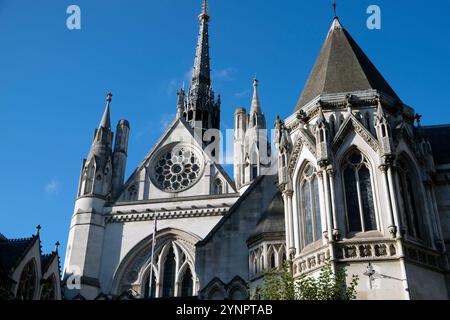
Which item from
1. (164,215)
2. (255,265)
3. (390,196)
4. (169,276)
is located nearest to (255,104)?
(164,215)

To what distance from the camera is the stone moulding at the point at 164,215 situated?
29266 millimetres

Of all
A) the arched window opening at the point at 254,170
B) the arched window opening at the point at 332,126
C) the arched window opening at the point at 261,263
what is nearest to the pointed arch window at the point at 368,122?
the arched window opening at the point at 332,126

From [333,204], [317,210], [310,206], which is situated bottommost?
[333,204]

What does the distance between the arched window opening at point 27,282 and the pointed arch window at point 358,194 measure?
591 inches

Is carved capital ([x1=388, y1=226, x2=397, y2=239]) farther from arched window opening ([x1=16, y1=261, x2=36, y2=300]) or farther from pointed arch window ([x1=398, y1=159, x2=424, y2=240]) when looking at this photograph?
arched window opening ([x1=16, y1=261, x2=36, y2=300])

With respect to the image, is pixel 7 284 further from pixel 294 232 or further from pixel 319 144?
pixel 319 144

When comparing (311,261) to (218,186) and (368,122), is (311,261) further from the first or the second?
(218,186)

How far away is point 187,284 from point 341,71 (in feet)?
49.7

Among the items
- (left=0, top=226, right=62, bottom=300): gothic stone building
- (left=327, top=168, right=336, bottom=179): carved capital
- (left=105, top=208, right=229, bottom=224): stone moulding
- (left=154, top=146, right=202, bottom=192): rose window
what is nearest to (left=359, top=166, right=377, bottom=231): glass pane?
(left=327, top=168, right=336, bottom=179): carved capital

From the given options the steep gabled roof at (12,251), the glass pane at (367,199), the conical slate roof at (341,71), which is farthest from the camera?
the steep gabled roof at (12,251)

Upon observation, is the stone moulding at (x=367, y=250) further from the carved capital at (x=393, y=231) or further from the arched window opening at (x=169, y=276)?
the arched window opening at (x=169, y=276)

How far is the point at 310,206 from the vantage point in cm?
1695

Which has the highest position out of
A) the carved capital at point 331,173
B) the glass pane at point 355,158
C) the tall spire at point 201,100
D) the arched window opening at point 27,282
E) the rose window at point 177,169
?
the tall spire at point 201,100
